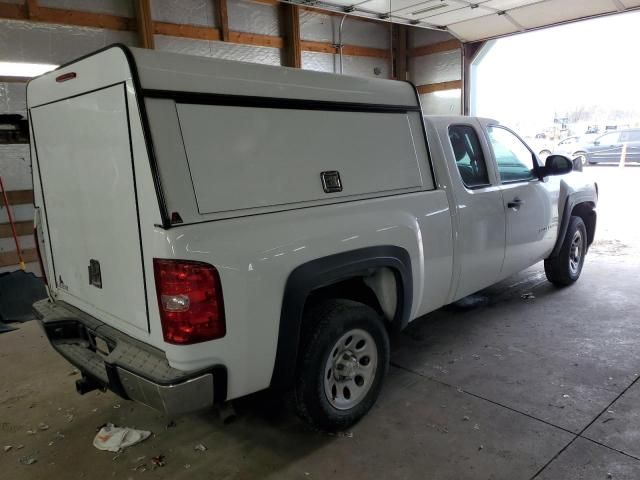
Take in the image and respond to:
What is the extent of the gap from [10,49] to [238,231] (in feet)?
20.8

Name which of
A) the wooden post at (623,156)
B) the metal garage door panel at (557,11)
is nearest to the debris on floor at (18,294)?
the metal garage door panel at (557,11)

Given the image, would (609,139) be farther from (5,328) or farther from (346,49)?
(5,328)

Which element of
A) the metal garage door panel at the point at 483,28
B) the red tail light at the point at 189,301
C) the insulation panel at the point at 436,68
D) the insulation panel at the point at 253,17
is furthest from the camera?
the insulation panel at the point at 436,68

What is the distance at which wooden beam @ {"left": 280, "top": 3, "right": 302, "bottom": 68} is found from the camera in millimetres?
9211

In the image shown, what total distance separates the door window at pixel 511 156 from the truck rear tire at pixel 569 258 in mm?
1032

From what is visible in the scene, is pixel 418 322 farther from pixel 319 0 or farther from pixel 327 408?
pixel 319 0

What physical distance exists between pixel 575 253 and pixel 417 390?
10.1 feet

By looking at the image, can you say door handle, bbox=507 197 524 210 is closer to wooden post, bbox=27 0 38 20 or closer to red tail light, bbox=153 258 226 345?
red tail light, bbox=153 258 226 345

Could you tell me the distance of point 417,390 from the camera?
330 centimetres

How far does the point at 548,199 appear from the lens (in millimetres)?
4527

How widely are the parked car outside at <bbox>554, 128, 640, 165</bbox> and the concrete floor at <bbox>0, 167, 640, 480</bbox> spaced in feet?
49.8

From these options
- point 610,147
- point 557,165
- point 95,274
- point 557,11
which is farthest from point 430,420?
point 610,147

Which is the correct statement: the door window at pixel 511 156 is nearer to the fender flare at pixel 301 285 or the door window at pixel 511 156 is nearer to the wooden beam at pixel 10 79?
the fender flare at pixel 301 285

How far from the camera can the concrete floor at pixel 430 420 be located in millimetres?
2559
